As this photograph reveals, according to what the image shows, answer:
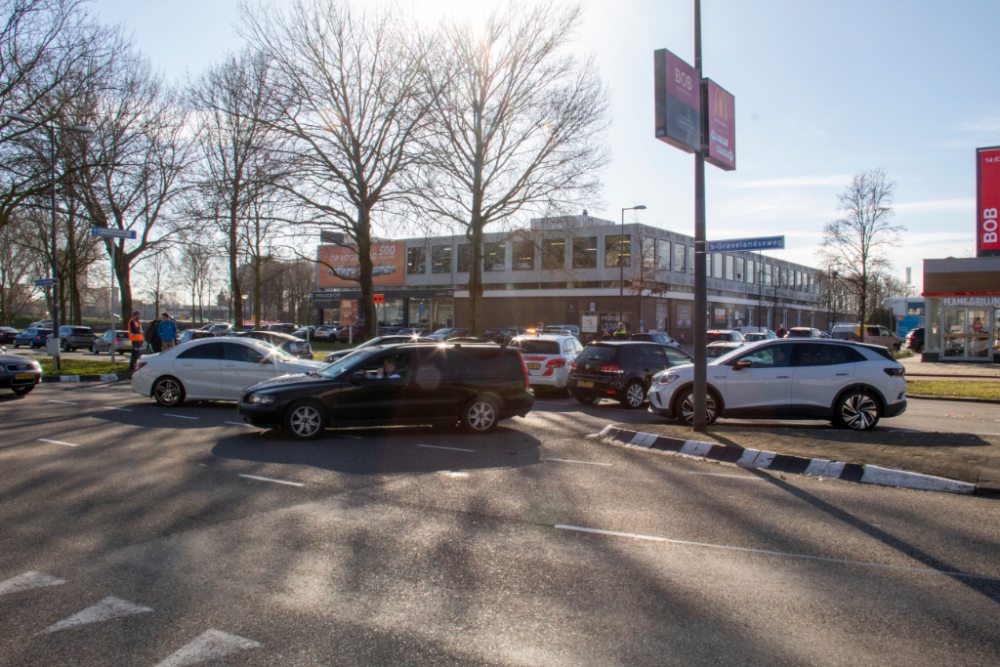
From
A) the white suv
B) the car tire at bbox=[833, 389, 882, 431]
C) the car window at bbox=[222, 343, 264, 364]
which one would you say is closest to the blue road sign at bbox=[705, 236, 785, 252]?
the white suv

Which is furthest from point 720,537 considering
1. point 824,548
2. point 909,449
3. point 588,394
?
point 588,394

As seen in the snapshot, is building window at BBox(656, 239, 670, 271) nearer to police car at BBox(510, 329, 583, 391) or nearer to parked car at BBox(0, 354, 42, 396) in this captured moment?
police car at BBox(510, 329, 583, 391)

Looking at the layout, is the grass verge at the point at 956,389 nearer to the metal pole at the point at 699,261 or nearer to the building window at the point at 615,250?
the metal pole at the point at 699,261

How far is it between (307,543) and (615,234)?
5519 cm

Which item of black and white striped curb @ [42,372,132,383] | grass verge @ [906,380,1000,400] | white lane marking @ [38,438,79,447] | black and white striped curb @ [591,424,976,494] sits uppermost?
black and white striped curb @ [42,372,132,383]

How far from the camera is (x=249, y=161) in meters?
26.9

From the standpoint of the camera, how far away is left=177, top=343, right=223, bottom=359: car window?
14.8 meters

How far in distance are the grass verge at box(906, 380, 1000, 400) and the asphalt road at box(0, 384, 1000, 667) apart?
44.4ft

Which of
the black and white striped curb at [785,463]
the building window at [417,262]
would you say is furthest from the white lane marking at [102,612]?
the building window at [417,262]

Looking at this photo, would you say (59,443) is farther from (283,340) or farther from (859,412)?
(283,340)

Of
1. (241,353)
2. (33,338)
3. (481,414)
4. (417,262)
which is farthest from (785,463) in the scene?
(417,262)

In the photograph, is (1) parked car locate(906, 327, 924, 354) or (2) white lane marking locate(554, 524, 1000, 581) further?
(1) parked car locate(906, 327, 924, 354)

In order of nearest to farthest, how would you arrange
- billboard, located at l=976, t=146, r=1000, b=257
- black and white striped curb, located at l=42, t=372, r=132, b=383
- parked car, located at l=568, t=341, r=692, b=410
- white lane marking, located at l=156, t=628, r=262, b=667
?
1. white lane marking, located at l=156, t=628, r=262, b=667
2. parked car, located at l=568, t=341, r=692, b=410
3. black and white striped curb, located at l=42, t=372, r=132, b=383
4. billboard, located at l=976, t=146, r=1000, b=257

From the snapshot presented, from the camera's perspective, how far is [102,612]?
165 inches
